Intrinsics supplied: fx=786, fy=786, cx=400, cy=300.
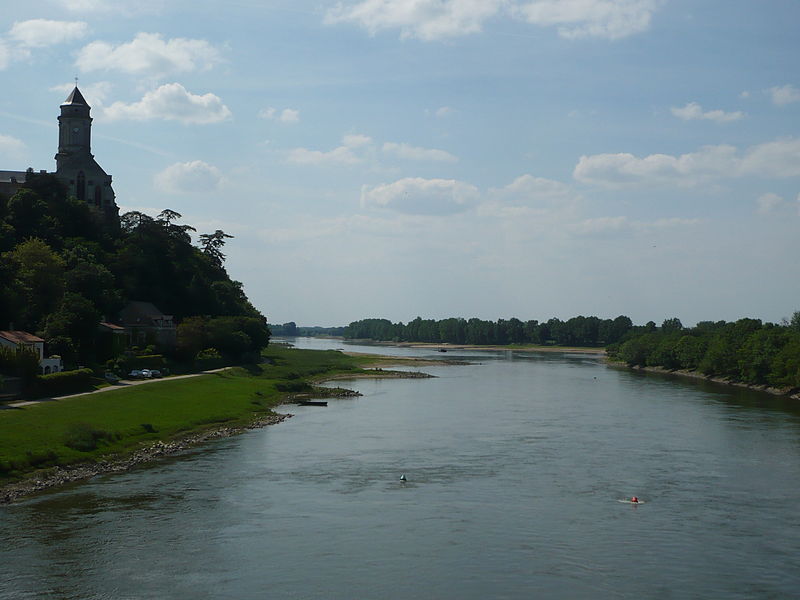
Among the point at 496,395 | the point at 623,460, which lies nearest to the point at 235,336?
the point at 496,395

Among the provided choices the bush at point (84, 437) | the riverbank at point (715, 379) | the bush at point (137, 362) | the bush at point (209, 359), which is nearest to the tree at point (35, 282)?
the bush at point (137, 362)

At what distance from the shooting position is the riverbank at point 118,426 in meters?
46.1

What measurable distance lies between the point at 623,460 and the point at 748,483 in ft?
29.4

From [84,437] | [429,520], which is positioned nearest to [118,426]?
[84,437]

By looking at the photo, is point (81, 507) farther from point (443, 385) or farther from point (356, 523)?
point (443, 385)

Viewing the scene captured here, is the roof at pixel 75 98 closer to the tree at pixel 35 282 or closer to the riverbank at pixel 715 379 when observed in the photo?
the tree at pixel 35 282

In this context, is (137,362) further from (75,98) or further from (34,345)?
(75,98)

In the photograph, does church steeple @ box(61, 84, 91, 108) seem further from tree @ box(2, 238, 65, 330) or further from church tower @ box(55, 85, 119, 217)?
tree @ box(2, 238, 65, 330)

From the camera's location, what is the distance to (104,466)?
49125mm

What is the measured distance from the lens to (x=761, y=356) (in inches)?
4651

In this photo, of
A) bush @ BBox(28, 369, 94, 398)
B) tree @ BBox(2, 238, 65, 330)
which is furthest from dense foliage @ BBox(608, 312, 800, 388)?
tree @ BBox(2, 238, 65, 330)

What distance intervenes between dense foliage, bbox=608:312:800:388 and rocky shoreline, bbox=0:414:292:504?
78.9 meters

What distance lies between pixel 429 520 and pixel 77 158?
120 meters

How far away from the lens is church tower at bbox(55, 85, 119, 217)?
136625 millimetres
